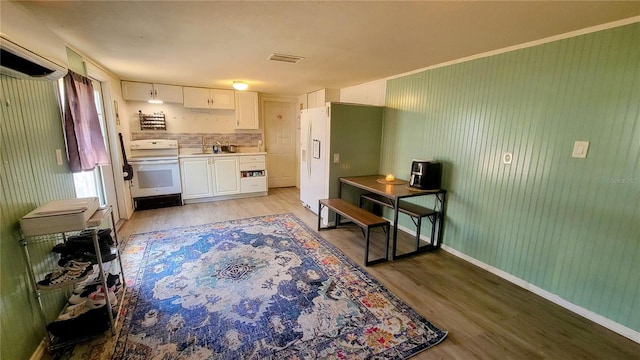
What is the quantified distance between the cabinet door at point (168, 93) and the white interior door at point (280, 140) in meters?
1.76

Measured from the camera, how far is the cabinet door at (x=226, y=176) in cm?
512

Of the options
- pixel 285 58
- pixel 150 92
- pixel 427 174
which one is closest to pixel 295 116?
pixel 150 92

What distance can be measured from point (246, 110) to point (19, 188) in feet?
13.8

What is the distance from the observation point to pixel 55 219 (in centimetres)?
160

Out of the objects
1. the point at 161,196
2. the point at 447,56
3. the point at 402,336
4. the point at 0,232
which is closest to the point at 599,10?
the point at 447,56

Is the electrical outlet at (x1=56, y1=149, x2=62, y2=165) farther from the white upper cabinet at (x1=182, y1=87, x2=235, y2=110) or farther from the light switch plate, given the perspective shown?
the light switch plate

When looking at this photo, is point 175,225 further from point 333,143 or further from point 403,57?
point 403,57

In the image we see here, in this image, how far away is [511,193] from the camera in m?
2.54

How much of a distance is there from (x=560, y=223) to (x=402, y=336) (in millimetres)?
1671

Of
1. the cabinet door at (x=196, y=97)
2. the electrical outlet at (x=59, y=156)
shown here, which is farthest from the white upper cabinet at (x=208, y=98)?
the electrical outlet at (x=59, y=156)

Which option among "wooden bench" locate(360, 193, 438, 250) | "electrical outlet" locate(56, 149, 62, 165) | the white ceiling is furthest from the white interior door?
"electrical outlet" locate(56, 149, 62, 165)

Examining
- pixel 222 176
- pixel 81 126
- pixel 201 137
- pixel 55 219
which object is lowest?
pixel 222 176

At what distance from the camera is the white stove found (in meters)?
4.46

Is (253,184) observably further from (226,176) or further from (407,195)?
(407,195)
